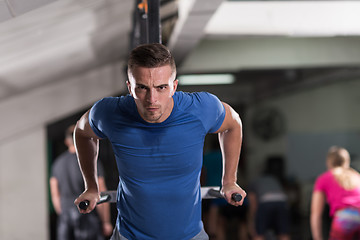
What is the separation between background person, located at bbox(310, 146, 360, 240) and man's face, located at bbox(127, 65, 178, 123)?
A: 2661 mm

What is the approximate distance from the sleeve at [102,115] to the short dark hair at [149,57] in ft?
0.57

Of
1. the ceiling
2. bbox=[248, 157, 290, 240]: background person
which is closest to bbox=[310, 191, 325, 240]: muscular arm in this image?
bbox=[248, 157, 290, 240]: background person

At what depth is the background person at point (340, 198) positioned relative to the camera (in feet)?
11.0

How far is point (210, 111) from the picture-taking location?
1314mm

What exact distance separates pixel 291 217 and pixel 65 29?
20.9 ft

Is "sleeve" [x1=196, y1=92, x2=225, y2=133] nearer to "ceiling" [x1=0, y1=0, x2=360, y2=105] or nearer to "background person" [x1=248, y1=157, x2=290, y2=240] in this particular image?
"ceiling" [x1=0, y1=0, x2=360, y2=105]

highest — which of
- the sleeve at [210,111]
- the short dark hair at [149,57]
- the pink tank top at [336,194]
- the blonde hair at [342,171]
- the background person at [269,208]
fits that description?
the short dark hair at [149,57]

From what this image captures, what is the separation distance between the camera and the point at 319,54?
18.5 ft

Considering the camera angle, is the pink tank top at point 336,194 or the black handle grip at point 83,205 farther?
the pink tank top at point 336,194

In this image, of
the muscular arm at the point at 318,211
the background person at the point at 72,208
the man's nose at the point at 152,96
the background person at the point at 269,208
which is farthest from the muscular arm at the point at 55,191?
the man's nose at the point at 152,96

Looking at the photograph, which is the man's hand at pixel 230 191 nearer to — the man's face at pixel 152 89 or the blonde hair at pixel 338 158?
the man's face at pixel 152 89

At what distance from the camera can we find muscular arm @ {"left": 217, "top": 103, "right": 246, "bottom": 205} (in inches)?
54.5

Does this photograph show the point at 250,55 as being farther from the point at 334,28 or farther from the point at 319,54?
the point at 334,28

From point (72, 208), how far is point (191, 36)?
6.26 ft
